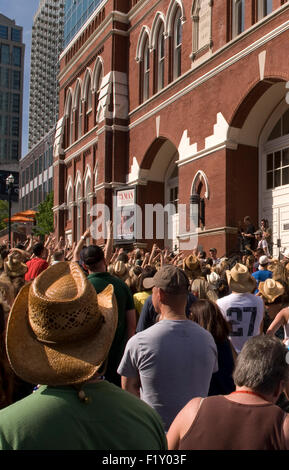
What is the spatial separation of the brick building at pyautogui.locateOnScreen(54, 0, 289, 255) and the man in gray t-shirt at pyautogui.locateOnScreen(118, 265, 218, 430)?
1369cm

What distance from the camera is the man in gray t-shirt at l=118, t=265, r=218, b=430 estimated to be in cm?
295

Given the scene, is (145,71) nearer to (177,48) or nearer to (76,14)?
(177,48)

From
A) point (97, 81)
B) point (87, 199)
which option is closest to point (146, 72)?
point (97, 81)

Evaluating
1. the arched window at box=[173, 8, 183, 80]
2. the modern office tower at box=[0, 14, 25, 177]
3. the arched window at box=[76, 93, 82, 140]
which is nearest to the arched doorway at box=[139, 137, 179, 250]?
the arched window at box=[173, 8, 183, 80]

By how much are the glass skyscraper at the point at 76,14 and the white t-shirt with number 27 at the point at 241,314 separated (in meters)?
27.5

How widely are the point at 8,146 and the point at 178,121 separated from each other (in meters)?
139

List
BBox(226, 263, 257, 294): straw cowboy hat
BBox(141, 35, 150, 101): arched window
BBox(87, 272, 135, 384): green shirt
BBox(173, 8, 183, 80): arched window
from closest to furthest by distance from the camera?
BBox(87, 272, 135, 384): green shirt, BBox(226, 263, 257, 294): straw cowboy hat, BBox(173, 8, 183, 80): arched window, BBox(141, 35, 150, 101): arched window

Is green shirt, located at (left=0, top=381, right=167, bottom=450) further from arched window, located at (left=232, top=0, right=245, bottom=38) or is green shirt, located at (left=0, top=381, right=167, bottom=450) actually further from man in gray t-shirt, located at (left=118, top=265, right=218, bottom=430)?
arched window, located at (left=232, top=0, right=245, bottom=38)

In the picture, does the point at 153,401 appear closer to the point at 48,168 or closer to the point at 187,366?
the point at 187,366

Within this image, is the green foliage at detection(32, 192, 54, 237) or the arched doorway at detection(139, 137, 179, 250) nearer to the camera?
the arched doorway at detection(139, 137, 179, 250)

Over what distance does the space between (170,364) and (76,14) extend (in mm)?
34241

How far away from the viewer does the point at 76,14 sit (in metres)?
33.0

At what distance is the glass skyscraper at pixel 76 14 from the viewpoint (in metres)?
30.5

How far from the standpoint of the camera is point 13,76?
147 m
